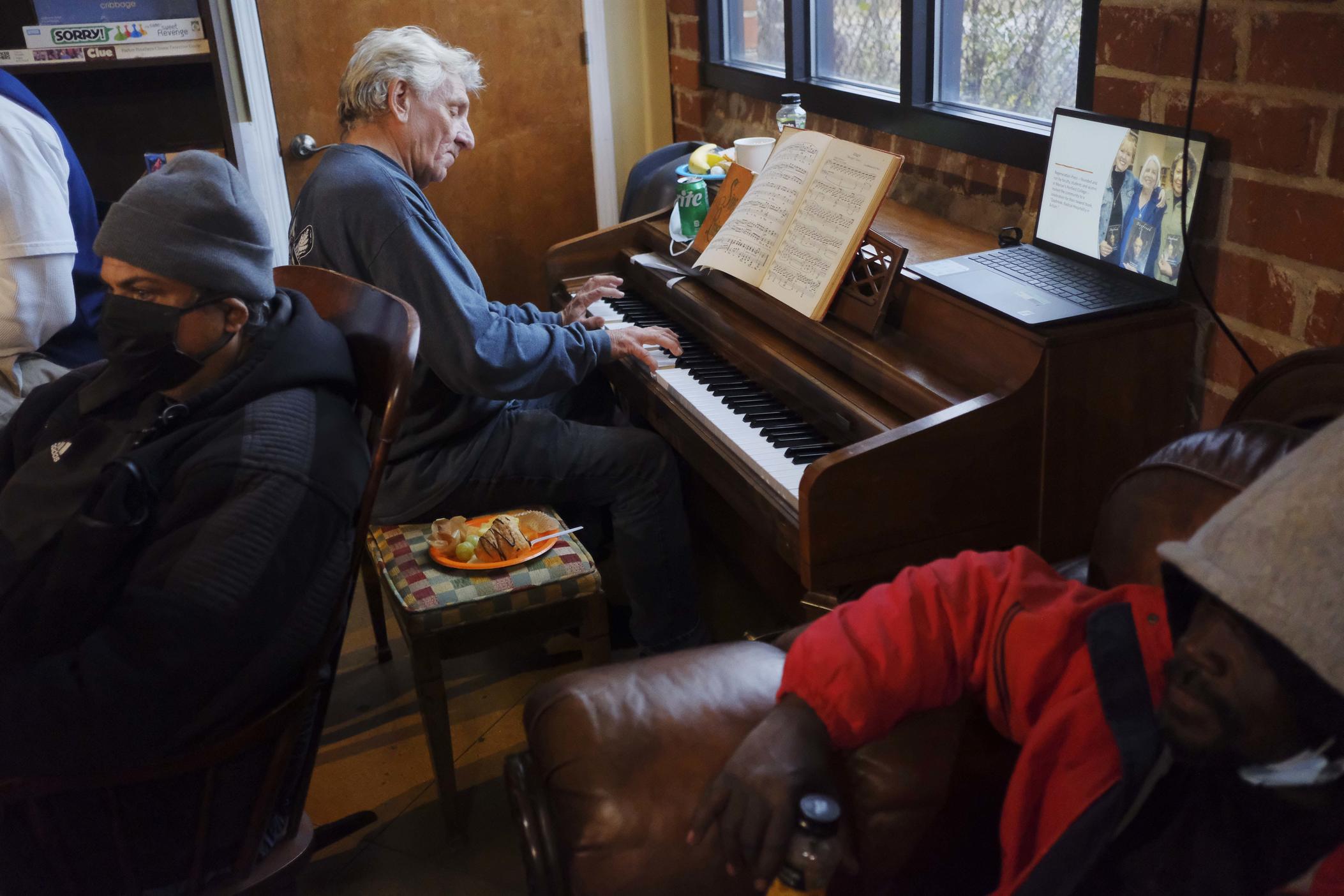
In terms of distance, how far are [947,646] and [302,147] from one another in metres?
2.78

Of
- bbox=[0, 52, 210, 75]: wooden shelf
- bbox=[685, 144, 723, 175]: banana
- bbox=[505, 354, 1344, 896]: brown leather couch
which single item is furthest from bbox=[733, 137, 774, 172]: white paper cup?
bbox=[0, 52, 210, 75]: wooden shelf

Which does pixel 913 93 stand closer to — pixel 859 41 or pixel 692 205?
pixel 859 41

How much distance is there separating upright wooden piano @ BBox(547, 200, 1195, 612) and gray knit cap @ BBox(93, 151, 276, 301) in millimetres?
793

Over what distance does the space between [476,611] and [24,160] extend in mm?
1302

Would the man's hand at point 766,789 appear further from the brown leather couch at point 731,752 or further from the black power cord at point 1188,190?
the black power cord at point 1188,190

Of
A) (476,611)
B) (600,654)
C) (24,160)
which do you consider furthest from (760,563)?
(24,160)

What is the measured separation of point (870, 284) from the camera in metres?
1.81

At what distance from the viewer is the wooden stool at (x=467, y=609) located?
1716mm

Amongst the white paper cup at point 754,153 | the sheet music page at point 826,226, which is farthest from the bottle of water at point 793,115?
the sheet music page at point 826,226

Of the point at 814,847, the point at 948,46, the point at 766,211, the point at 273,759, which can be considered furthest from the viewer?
the point at 948,46

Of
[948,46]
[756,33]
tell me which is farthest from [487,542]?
[756,33]

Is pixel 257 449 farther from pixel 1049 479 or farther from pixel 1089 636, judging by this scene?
pixel 1049 479

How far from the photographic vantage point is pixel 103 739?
1.20 m

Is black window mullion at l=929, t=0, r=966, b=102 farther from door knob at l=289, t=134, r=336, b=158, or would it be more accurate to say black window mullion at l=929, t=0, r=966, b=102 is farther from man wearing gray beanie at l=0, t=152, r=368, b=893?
door knob at l=289, t=134, r=336, b=158
